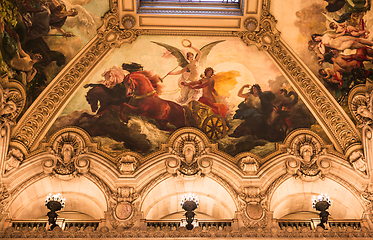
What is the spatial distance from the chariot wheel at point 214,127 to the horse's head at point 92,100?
10.3ft

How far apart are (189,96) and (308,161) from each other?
12.6 feet

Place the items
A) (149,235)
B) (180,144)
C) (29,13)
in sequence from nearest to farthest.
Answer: (149,235), (29,13), (180,144)

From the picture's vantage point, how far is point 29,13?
11.9 meters

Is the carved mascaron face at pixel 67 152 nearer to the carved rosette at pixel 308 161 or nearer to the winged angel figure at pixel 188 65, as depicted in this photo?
the winged angel figure at pixel 188 65

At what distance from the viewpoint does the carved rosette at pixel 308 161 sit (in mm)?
12180

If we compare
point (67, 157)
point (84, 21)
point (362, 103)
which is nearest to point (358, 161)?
point (362, 103)

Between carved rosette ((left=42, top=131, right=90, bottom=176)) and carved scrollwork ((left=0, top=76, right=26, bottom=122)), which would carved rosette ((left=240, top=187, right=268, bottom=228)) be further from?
carved scrollwork ((left=0, top=76, right=26, bottom=122))

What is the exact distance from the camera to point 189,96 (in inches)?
534

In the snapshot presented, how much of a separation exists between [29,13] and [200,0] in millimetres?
4799

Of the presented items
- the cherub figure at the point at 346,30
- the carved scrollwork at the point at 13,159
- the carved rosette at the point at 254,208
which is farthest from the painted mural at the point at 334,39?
the carved scrollwork at the point at 13,159

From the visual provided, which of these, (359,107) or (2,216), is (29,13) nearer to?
(2,216)

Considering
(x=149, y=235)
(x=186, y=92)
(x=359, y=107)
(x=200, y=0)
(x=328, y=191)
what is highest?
(x=200, y=0)

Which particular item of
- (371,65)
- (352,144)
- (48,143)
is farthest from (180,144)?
(371,65)

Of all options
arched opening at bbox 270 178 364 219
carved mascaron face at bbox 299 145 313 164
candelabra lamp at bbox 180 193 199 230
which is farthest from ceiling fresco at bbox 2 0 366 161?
candelabra lamp at bbox 180 193 199 230
